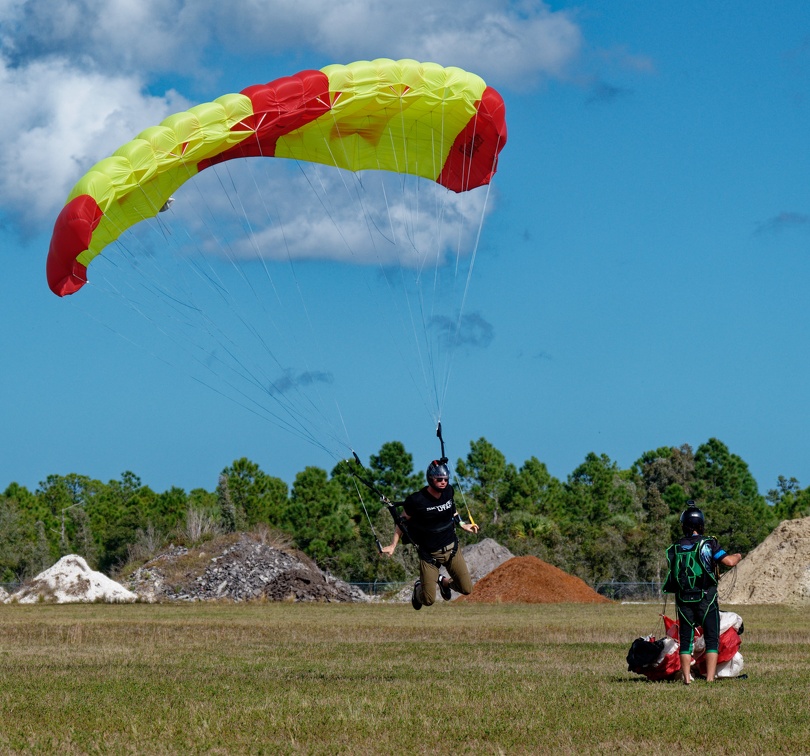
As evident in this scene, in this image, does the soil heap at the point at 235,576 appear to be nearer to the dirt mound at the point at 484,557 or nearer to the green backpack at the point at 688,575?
the dirt mound at the point at 484,557

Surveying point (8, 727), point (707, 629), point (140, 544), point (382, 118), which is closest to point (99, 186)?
point (382, 118)

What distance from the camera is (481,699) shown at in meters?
11.6

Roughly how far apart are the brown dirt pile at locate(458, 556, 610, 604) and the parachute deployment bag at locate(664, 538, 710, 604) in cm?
2778

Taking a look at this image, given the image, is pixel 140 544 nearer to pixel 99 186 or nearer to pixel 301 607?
pixel 301 607

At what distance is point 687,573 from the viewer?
13141mm

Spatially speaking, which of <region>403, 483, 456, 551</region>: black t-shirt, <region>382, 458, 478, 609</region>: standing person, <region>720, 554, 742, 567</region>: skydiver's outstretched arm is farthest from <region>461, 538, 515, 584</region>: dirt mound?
<region>720, 554, 742, 567</region>: skydiver's outstretched arm

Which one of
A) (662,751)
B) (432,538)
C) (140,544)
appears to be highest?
(140,544)

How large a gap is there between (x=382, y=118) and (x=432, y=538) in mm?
6470

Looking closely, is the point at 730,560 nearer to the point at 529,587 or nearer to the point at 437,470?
the point at 437,470

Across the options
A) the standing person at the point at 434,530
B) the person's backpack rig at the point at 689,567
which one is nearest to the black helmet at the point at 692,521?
the person's backpack rig at the point at 689,567

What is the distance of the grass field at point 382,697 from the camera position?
373 inches

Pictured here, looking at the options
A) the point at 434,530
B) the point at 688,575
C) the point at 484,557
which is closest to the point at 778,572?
the point at 484,557

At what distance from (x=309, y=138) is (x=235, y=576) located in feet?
97.9

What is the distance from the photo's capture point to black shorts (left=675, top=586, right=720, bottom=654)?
12977 millimetres
